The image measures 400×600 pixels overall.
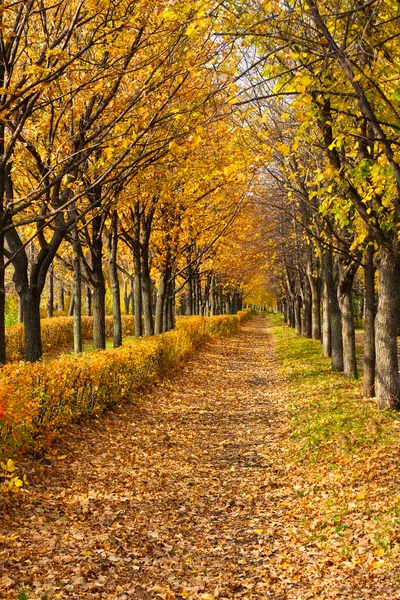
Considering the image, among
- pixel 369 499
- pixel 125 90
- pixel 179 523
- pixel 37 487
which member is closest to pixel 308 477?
pixel 369 499

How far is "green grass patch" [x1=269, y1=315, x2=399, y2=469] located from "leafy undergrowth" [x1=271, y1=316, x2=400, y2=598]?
0.05ft

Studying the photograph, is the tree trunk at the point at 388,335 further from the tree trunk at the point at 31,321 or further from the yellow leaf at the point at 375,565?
the tree trunk at the point at 31,321

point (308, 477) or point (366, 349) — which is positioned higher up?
point (366, 349)

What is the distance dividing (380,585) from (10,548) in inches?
120

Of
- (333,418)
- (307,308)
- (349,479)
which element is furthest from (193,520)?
(307,308)

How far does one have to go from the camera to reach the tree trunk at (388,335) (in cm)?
888

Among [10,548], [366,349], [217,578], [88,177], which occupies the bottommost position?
[217,578]

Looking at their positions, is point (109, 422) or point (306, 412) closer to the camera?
point (109, 422)

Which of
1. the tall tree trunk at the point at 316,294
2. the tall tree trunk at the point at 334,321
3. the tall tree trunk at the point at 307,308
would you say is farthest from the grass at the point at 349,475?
the tall tree trunk at the point at 307,308

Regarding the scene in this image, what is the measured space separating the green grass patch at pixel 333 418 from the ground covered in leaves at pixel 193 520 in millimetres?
227

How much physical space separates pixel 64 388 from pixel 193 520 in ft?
9.43

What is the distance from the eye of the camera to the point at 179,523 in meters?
5.66

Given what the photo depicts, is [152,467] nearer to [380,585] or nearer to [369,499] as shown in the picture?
[369,499]

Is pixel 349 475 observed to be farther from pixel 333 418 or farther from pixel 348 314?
pixel 348 314
